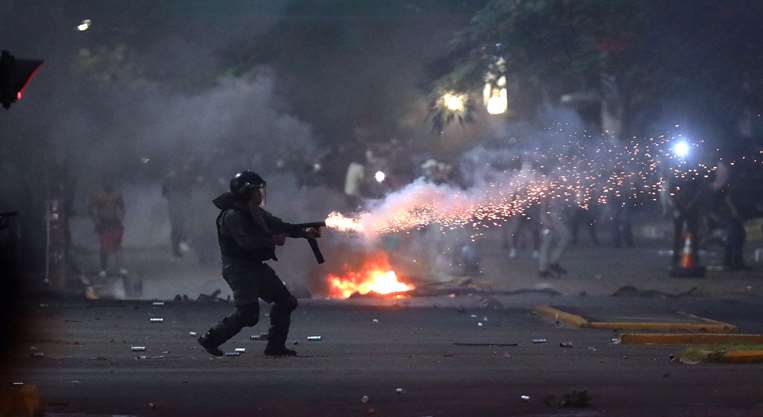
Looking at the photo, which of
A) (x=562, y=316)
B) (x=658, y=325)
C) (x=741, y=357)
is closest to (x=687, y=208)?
(x=562, y=316)

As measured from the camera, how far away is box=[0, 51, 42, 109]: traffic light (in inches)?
350

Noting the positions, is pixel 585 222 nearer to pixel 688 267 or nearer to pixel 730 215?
pixel 730 215

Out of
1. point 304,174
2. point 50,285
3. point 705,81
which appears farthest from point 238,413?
point 304,174

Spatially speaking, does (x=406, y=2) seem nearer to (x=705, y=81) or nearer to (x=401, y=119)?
(x=401, y=119)


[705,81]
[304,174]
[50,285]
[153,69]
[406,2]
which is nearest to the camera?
[50,285]

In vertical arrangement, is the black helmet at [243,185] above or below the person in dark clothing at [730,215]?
below

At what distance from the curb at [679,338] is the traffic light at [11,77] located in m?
6.70

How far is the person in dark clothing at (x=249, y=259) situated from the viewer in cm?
1170

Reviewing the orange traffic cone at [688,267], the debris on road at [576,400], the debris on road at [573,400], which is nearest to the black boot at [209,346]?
the debris on road at [573,400]

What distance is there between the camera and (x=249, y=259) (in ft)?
38.8

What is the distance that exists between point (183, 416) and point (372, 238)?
12577 millimetres

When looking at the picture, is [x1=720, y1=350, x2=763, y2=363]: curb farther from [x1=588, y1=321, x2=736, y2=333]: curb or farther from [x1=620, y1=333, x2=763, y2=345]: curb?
[x1=588, y1=321, x2=736, y2=333]: curb

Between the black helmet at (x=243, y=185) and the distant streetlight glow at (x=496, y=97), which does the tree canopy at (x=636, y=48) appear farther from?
the black helmet at (x=243, y=185)

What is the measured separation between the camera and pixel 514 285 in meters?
22.3
